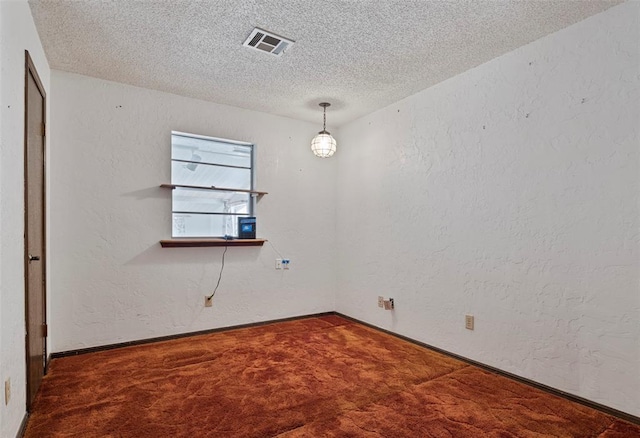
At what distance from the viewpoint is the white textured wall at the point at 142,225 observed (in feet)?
10.8

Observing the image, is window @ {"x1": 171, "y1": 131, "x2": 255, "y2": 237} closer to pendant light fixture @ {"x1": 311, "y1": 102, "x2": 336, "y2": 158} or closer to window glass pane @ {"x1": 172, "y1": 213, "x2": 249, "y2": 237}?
window glass pane @ {"x1": 172, "y1": 213, "x2": 249, "y2": 237}

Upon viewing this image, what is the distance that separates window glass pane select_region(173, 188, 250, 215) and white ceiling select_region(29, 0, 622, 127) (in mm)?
1048

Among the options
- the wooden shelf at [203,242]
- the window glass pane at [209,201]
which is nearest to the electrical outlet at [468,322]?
the wooden shelf at [203,242]

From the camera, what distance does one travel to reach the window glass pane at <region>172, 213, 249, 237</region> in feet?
12.8

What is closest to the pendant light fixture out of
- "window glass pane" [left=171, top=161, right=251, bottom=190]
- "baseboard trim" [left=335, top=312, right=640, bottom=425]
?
"window glass pane" [left=171, top=161, right=251, bottom=190]

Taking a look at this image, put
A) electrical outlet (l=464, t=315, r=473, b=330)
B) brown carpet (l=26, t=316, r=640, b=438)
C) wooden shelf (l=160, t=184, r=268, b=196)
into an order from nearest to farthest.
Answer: brown carpet (l=26, t=316, r=640, b=438)
electrical outlet (l=464, t=315, r=473, b=330)
wooden shelf (l=160, t=184, r=268, b=196)

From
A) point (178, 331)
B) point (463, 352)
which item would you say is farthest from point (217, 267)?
point (463, 352)

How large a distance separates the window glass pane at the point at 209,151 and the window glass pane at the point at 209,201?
36 cm

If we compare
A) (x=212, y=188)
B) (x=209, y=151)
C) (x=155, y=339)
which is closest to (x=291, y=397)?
(x=155, y=339)

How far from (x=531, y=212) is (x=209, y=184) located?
3.15 meters

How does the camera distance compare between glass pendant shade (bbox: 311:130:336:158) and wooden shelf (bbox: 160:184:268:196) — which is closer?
wooden shelf (bbox: 160:184:268:196)

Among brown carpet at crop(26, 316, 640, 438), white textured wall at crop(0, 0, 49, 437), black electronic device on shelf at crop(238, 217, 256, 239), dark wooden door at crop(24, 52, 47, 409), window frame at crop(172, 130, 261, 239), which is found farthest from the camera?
black electronic device on shelf at crop(238, 217, 256, 239)

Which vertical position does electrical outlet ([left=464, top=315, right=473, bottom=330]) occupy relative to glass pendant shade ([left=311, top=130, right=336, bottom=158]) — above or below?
below

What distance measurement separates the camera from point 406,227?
384 cm
